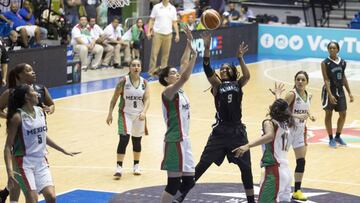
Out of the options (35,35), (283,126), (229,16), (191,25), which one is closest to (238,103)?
(283,126)

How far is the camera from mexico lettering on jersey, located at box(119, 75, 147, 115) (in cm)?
1338

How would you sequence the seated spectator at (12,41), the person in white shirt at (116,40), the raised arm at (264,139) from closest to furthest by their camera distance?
the raised arm at (264,139), the seated spectator at (12,41), the person in white shirt at (116,40)

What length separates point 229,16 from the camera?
104 feet

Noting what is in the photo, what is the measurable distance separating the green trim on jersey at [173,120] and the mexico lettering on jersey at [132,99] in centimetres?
273

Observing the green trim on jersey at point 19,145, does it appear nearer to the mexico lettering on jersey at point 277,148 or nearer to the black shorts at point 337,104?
the mexico lettering on jersey at point 277,148

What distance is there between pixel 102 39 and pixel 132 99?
12709mm

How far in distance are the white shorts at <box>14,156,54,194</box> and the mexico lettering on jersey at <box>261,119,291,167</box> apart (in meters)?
2.51

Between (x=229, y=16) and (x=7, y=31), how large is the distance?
1010cm

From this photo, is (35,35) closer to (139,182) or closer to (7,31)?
(7,31)

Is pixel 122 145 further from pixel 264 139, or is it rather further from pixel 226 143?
pixel 264 139

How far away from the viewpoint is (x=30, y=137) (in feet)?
31.0

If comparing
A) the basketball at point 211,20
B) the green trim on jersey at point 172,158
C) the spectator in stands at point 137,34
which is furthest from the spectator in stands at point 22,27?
the green trim on jersey at point 172,158

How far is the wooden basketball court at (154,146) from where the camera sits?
43.5 feet

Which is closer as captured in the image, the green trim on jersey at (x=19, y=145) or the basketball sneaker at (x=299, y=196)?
the green trim on jersey at (x=19, y=145)
